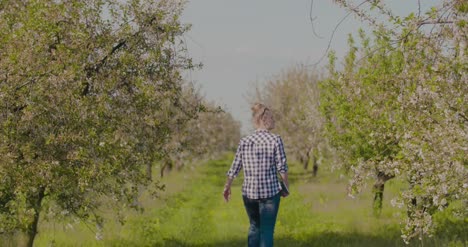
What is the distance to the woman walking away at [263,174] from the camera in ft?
32.9

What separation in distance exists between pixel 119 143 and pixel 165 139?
1722mm

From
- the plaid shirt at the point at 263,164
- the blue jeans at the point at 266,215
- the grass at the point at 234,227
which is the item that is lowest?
the grass at the point at 234,227

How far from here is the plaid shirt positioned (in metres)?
10.0

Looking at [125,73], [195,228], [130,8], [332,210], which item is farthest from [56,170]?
[332,210]

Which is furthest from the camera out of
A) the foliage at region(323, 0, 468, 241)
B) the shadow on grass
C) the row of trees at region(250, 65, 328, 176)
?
the row of trees at region(250, 65, 328, 176)

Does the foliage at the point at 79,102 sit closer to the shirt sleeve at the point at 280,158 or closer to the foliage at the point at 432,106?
the shirt sleeve at the point at 280,158

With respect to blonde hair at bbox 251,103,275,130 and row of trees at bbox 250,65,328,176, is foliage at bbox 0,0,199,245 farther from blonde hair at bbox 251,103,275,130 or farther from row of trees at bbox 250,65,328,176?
row of trees at bbox 250,65,328,176

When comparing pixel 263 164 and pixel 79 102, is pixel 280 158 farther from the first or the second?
pixel 79 102

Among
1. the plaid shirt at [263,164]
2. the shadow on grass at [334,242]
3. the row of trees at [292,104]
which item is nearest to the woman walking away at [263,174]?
Result: the plaid shirt at [263,164]

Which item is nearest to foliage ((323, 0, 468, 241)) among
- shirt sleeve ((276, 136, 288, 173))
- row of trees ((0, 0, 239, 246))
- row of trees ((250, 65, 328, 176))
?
shirt sleeve ((276, 136, 288, 173))

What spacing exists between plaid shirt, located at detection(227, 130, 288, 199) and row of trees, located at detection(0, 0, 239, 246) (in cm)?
234

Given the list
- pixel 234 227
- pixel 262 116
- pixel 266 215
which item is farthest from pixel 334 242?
pixel 262 116

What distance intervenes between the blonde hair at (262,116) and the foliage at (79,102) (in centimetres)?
251

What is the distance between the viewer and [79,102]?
34.1ft
